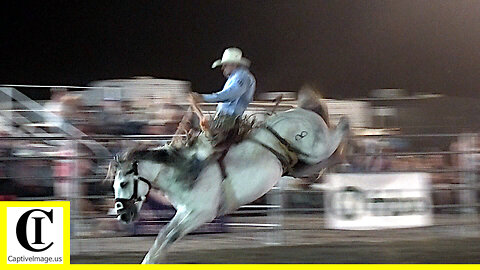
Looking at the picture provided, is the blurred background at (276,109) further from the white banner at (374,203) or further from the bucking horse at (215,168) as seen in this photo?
the bucking horse at (215,168)

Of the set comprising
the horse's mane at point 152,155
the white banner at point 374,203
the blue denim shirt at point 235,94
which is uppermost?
the white banner at point 374,203

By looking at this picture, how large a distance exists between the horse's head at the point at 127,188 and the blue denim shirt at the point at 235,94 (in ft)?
2.20

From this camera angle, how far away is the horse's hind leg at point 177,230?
544 centimetres

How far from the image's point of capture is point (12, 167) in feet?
23.4

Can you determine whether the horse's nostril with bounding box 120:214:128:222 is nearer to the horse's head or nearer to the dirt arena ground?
the horse's head

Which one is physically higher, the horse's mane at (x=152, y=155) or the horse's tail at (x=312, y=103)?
the horse's tail at (x=312, y=103)

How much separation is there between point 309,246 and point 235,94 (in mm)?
2051

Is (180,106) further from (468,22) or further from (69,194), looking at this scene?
(468,22)

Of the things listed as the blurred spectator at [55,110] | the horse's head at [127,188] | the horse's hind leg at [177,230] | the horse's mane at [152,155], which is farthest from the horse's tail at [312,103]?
the blurred spectator at [55,110]

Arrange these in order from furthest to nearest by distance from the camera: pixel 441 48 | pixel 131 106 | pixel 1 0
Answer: pixel 441 48 < pixel 1 0 < pixel 131 106

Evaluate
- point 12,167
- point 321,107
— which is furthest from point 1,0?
point 321,107

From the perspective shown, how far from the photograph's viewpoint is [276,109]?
7.43 meters

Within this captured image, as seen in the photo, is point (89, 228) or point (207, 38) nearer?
point (89, 228)

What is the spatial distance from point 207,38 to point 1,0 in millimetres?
2465
